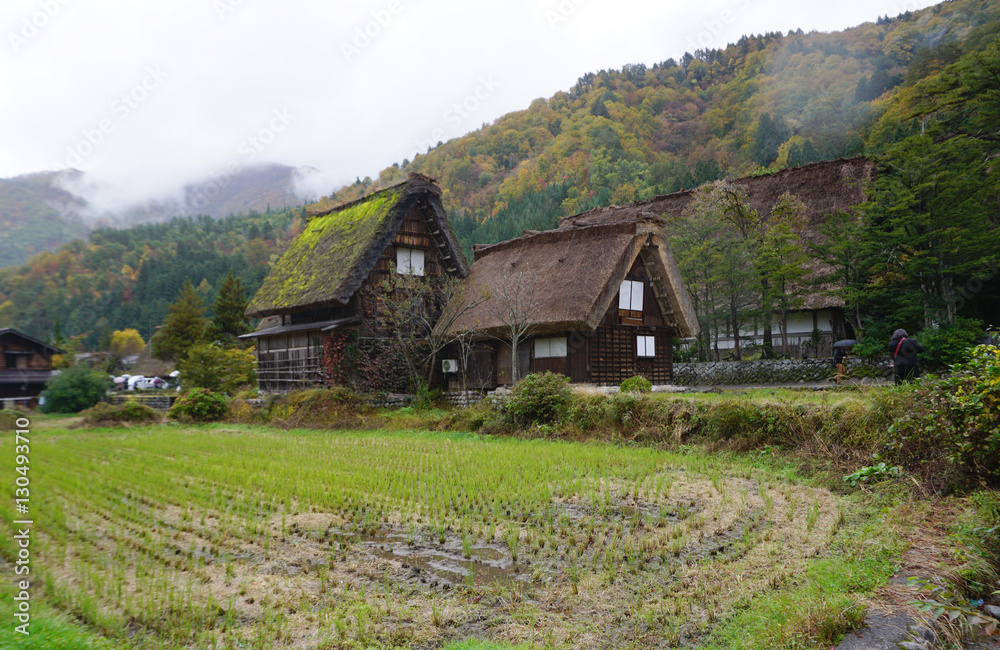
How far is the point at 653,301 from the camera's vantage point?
19812 mm

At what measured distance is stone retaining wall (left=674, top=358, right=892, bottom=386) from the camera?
1870 cm

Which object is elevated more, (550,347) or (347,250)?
(347,250)

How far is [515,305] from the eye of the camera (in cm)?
1723

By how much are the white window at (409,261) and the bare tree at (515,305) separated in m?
3.49

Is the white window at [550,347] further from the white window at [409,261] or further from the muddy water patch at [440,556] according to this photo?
the muddy water patch at [440,556]

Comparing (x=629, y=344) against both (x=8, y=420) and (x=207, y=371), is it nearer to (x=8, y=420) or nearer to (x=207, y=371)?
(x=207, y=371)

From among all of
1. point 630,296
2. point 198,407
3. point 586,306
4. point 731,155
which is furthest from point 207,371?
point 731,155

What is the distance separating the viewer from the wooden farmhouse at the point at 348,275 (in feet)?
62.8

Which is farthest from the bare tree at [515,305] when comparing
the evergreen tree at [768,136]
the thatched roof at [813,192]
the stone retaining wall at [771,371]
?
the evergreen tree at [768,136]

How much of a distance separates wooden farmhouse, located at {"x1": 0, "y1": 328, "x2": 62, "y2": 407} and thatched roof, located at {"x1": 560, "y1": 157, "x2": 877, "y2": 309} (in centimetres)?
2725

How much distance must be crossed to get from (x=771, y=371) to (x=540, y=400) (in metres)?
11.9

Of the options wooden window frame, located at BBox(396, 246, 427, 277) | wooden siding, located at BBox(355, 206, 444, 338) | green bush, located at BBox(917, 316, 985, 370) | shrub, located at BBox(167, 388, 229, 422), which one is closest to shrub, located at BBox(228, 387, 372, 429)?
shrub, located at BBox(167, 388, 229, 422)

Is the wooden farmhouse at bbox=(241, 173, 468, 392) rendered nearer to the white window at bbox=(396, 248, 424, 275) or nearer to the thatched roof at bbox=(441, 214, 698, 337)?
the white window at bbox=(396, 248, 424, 275)

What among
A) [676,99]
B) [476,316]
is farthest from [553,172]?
[476,316]
